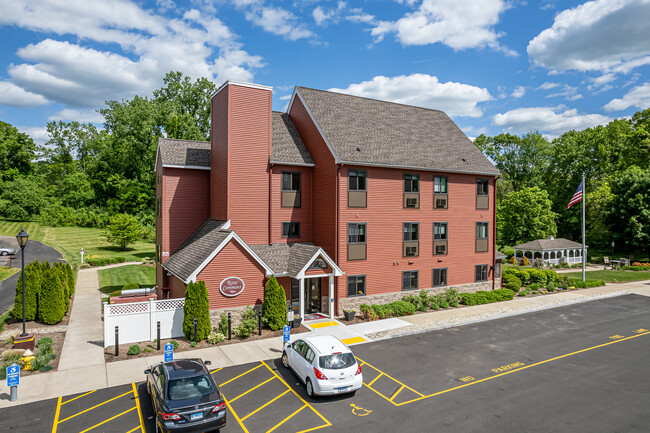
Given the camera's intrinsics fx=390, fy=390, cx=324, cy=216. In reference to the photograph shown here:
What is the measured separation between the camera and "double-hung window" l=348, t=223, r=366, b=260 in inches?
939

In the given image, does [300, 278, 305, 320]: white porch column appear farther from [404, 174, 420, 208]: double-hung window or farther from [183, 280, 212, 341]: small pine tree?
[404, 174, 420, 208]: double-hung window

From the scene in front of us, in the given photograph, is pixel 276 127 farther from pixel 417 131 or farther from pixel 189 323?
pixel 189 323

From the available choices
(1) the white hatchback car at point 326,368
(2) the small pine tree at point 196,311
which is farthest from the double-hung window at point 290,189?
(1) the white hatchback car at point 326,368

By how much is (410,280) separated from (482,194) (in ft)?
30.7

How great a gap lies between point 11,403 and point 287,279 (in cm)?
1296

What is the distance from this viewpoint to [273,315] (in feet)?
65.6

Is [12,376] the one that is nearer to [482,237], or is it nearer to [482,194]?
[482,237]

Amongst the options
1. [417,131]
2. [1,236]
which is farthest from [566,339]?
[1,236]

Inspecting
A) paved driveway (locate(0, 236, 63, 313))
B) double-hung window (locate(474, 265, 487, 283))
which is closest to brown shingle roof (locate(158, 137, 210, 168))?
paved driveway (locate(0, 236, 63, 313))

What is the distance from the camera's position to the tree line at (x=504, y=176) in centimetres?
5459

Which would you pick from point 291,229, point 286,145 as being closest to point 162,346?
point 291,229

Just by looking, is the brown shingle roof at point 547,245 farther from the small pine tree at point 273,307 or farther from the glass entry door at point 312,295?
the small pine tree at point 273,307

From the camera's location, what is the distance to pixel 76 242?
181 feet

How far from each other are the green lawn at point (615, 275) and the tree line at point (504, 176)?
1049 cm
